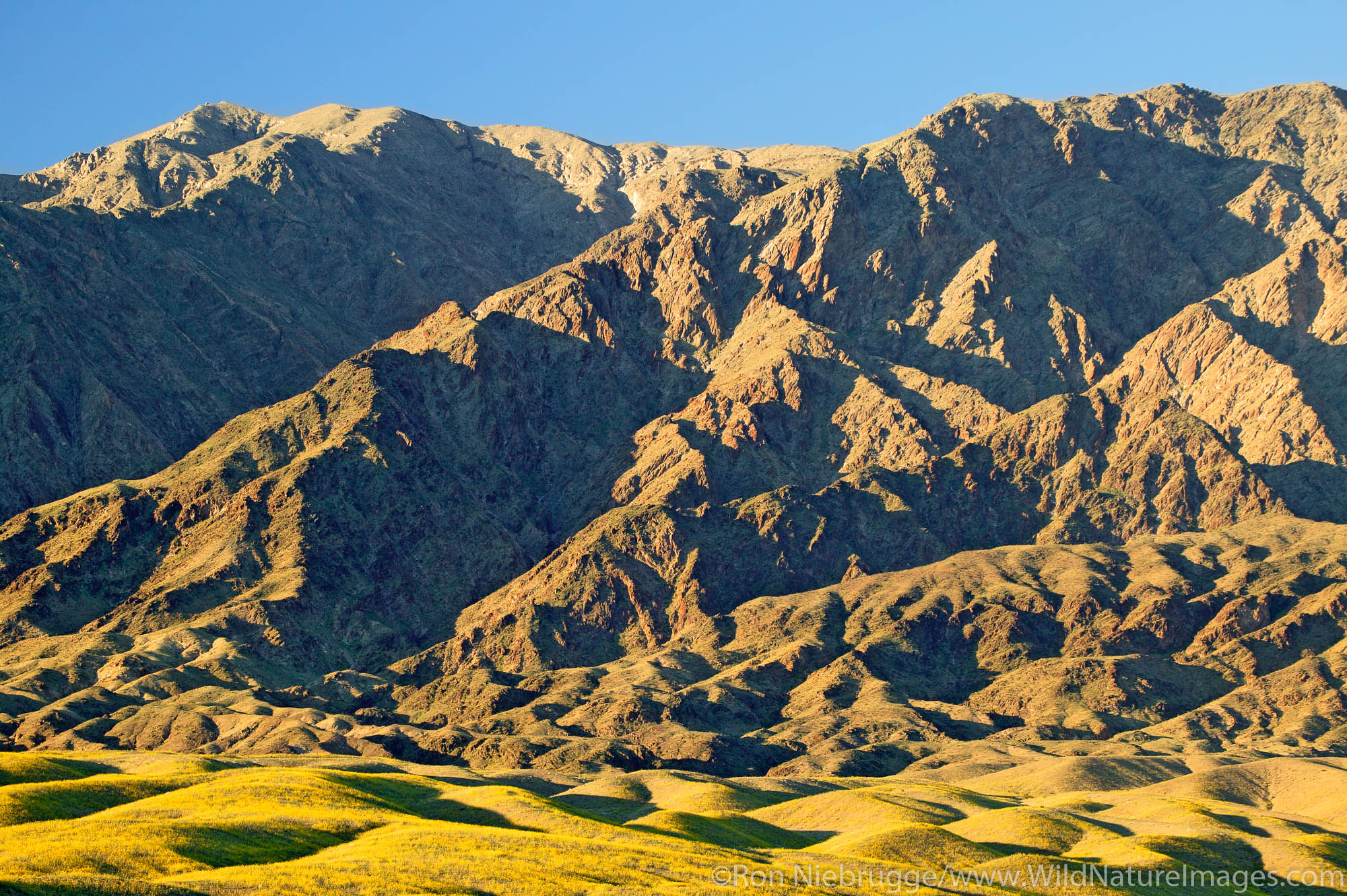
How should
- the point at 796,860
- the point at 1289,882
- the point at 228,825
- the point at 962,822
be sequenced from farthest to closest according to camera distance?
the point at 962,822 < the point at 1289,882 < the point at 796,860 < the point at 228,825

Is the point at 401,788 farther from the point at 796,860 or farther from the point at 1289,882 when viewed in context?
the point at 1289,882

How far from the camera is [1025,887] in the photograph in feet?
458

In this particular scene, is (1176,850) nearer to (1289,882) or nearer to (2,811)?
(1289,882)

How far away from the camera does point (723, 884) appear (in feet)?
368

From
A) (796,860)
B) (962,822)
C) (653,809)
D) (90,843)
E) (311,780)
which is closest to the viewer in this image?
(90,843)

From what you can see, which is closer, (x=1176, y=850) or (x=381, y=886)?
(x=381, y=886)

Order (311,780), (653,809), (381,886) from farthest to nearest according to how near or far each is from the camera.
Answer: (653,809) < (311,780) < (381,886)

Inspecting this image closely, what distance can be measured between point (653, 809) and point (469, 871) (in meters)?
83.2

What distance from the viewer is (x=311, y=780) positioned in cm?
16588

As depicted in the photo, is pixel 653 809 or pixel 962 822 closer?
pixel 962 822

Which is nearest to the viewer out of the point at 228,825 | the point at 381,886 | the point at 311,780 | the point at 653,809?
the point at 381,886

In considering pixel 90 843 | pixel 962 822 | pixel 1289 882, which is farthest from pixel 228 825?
pixel 1289 882

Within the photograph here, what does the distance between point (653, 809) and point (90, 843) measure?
91.0 metres

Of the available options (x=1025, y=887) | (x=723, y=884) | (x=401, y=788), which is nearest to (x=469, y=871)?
(x=723, y=884)
